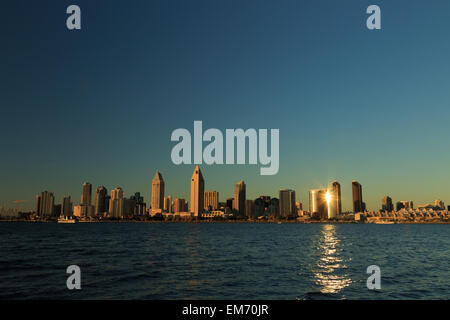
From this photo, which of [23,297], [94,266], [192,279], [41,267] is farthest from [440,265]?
[41,267]

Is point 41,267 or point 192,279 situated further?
point 41,267

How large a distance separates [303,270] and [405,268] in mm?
15423

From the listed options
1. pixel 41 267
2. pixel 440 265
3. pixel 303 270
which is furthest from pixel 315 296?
pixel 41 267

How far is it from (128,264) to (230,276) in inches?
705

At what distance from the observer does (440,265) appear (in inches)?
1849

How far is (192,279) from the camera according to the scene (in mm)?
33625
